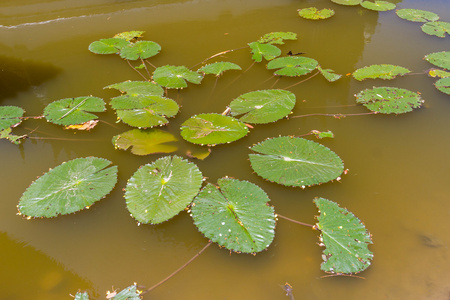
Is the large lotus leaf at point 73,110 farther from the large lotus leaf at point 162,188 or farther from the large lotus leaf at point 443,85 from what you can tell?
the large lotus leaf at point 443,85

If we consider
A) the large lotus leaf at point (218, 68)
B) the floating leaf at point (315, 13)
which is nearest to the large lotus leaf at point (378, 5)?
the floating leaf at point (315, 13)

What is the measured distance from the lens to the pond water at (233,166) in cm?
192

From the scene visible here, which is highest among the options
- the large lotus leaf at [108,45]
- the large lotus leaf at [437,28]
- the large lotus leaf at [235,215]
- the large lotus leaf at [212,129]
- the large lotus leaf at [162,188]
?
the large lotus leaf at [108,45]

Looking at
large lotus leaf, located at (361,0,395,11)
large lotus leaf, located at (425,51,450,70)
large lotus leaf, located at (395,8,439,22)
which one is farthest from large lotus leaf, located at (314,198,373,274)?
large lotus leaf, located at (361,0,395,11)

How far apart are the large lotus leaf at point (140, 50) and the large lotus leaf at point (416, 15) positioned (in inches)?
138

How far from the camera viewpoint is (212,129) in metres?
2.69

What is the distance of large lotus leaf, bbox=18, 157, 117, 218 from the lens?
2.15 m

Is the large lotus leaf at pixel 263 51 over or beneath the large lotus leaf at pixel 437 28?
over

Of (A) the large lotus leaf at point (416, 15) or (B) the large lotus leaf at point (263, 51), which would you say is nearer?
(B) the large lotus leaf at point (263, 51)

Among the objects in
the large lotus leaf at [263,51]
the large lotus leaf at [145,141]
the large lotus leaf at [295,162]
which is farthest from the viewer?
the large lotus leaf at [263,51]

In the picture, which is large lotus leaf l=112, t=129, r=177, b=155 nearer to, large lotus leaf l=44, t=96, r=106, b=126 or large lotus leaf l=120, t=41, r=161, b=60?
large lotus leaf l=44, t=96, r=106, b=126

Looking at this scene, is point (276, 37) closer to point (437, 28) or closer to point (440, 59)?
point (440, 59)

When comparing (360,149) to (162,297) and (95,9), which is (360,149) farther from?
(95,9)

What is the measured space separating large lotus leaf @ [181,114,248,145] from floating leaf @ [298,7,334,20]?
107 inches
